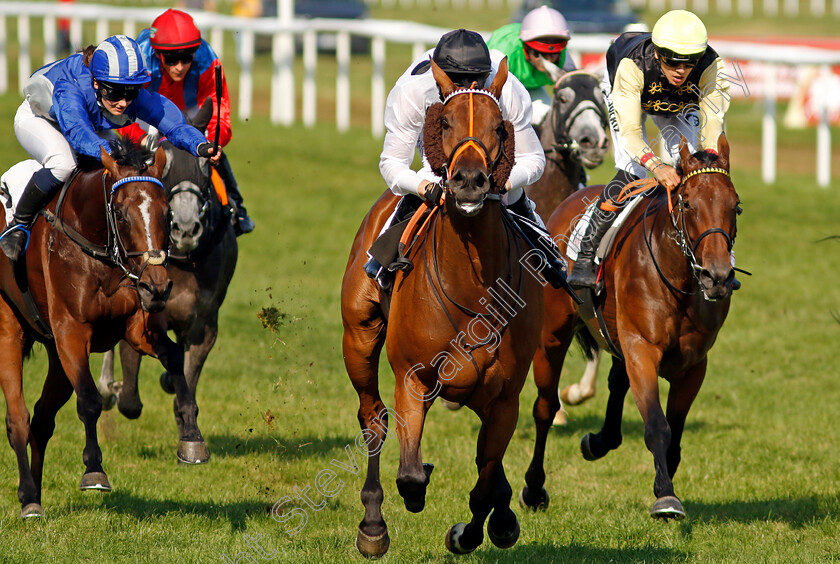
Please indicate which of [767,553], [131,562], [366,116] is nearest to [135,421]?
[131,562]

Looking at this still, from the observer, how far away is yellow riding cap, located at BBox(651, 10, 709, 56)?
6211mm

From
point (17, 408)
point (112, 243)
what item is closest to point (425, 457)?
point (17, 408)

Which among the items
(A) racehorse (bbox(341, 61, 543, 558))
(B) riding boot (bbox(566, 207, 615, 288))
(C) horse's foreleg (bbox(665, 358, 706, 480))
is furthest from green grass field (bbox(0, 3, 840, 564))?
(B) riding boot (bbox(566, 207, 615, 288))

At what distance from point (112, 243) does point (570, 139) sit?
382 cm

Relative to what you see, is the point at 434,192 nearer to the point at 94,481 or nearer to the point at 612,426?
the point at 94,481

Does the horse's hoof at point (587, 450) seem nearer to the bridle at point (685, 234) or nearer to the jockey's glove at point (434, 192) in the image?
the bridle at point (685, 234)

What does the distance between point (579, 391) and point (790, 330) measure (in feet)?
12.0

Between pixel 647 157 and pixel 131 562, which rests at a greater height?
pixel 647 157

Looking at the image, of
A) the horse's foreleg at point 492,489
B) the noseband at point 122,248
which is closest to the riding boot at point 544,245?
the horse's foreleg at point 492,489

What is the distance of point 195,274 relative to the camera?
759 cm

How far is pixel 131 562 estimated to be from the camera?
18.4 feet

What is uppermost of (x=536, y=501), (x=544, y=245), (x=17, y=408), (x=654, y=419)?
(x=544, y=245)

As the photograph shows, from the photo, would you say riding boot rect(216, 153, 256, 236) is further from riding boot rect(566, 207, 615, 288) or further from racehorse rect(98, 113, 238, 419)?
riding boot rect(566, 207, 615, 288)

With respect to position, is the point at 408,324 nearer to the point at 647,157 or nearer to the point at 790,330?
the point at 647,157
